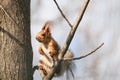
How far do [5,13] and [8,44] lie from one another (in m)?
0.11

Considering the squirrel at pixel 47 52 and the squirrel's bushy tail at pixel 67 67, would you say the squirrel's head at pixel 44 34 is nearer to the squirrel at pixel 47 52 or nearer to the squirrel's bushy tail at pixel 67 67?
the squirrel at pixel 47 52

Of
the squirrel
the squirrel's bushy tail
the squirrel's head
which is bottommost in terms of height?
the squirrel's bushy tail

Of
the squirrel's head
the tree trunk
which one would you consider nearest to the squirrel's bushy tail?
the squirrel's head

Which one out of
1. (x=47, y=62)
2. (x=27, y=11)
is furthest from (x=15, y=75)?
(x=47, y=62)

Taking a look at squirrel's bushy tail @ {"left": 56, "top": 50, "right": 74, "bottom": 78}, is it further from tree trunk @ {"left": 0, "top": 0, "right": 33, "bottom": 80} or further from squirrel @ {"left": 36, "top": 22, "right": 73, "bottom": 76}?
tree trunk @ {"left": 0, "top": 0, "right": 33, "bottom": 80}

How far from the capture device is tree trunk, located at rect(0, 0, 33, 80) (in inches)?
52.1

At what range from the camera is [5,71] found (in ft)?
4.32

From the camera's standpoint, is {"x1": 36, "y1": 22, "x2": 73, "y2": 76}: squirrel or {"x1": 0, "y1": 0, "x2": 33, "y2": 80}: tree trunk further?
{"x1": 36, "y1": 22, "x2": 73, "y2": 76}: squirrel

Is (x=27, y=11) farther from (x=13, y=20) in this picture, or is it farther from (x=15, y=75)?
(x=15, y=75)

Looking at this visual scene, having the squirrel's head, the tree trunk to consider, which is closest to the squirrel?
the squirrel's head

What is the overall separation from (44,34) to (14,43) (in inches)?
12.7

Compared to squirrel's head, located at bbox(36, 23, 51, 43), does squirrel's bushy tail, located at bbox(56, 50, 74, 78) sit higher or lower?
lower

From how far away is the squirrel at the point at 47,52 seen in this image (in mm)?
1635

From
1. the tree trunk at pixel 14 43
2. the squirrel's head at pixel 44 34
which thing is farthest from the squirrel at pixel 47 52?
the tree trunk at pixel 14 43
